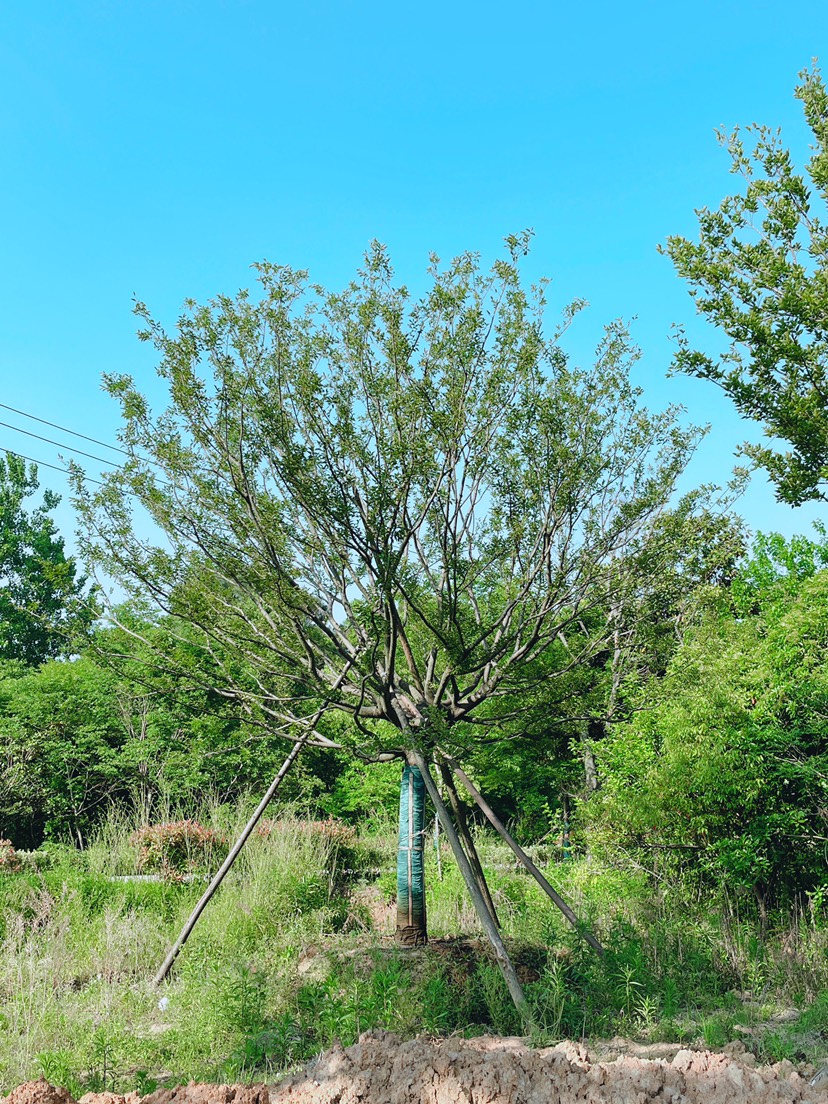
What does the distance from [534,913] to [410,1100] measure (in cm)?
435

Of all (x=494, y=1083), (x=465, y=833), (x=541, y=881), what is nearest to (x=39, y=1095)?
(x=494, y=1083)

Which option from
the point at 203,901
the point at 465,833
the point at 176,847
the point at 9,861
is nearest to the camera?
the point at 203,901

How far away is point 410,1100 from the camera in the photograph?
110 inches

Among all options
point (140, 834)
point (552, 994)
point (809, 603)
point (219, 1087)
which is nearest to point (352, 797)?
point (140, 834)

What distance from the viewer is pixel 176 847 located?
373 inches

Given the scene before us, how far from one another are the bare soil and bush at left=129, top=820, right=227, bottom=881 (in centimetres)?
643

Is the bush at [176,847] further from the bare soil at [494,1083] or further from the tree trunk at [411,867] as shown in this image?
the bare soil at [494,1083]

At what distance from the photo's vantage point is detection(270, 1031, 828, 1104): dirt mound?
2.74 metres

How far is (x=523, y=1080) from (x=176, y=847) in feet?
24.8

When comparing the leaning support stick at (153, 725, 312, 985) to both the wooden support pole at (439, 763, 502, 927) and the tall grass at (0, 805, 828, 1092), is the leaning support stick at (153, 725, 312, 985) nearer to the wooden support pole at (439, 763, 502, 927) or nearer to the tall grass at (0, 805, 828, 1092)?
the tall grass at (0, 805, 828, 1092)

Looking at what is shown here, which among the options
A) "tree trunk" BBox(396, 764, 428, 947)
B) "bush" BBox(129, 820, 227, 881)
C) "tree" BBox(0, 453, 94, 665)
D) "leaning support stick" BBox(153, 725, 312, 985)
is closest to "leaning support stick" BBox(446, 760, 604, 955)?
"tree trunk" BBox(396, 764, 428, 947)

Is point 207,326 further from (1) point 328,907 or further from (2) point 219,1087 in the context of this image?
(1) point 328,907

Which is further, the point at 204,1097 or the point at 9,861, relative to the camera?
the point at 9,861

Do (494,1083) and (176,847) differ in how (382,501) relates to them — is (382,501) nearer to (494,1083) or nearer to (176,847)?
(494,1083)
